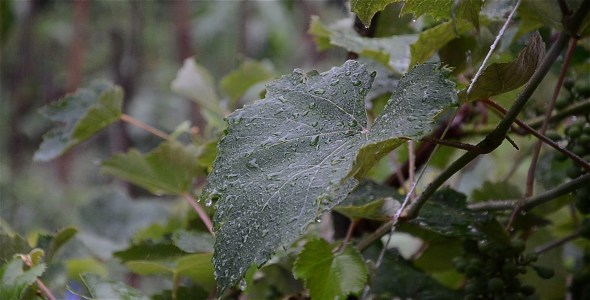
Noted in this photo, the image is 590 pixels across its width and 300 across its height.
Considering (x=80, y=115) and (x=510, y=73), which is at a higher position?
(x=510, y=73)

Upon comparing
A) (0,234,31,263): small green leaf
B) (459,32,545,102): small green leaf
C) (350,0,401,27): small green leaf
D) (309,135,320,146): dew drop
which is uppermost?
(350,0,401,27): small green leaf

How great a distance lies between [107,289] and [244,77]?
32 centimetres

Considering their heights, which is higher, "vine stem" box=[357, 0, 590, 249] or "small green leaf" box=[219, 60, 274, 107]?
"vine stem" box=[357, 0, 590, 249]

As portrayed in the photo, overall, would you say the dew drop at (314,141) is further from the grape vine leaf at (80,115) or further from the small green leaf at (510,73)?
the grape vine leaf at (80,115)

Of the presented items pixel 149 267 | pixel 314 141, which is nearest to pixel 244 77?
pixel 149 267

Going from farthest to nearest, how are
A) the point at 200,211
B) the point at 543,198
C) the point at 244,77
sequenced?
the point at 244,77, the point at 200,211, the point at 543,198

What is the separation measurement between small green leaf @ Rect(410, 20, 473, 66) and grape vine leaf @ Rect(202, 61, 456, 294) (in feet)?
0.37

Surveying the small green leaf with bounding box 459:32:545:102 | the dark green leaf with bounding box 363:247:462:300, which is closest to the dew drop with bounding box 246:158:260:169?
the small green leaf with bounding box 459:32:545:102

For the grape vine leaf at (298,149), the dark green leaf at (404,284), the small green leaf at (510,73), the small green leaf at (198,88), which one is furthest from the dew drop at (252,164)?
the small green leaf at (198,88)

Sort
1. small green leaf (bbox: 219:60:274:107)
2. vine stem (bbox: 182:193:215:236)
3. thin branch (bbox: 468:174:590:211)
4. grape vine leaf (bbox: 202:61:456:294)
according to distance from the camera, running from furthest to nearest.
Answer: small green leaf (bbox: 219:60:274:107), vine stem (bbox: 182:193:215:236), thin branch (bbox: 468:174:590:211), grape vine leaf (bbox: 202:61:456:294)

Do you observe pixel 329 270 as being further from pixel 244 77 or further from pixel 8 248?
pixel 244 77

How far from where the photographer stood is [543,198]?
0.43 m

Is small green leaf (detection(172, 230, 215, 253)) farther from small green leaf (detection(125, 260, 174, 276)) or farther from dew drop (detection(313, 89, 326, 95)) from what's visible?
dew drop (detection(313, 89, 326, 95))

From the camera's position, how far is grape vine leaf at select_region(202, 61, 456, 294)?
0.30 meters
